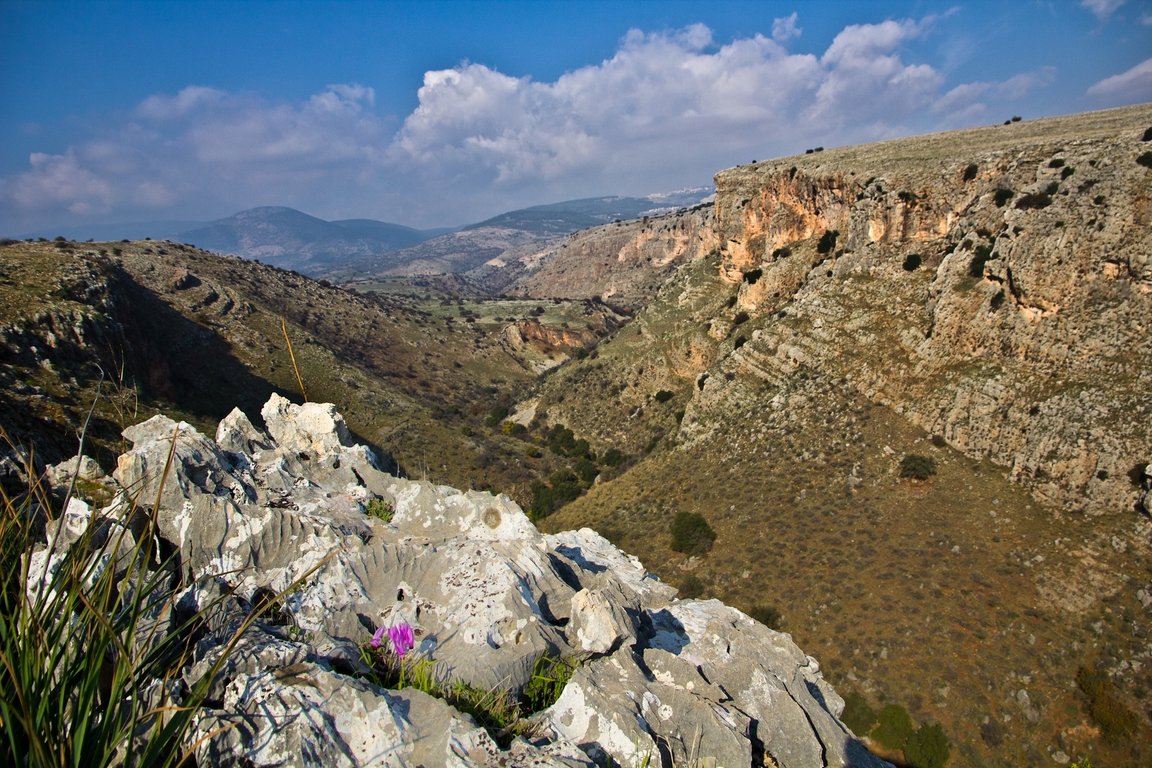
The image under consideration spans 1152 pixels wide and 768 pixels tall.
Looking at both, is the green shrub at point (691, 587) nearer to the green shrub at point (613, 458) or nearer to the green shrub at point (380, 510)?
the green shrub at point (613, 458)

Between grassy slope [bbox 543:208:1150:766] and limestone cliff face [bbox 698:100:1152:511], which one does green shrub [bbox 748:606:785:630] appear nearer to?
grassy slope [bbox 543:208:1150:766]

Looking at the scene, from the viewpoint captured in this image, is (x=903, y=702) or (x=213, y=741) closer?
(x=213, y=741)

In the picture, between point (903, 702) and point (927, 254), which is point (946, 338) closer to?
point (927, 254)

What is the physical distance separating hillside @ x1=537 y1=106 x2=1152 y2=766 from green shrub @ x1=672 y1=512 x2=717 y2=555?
730 mm

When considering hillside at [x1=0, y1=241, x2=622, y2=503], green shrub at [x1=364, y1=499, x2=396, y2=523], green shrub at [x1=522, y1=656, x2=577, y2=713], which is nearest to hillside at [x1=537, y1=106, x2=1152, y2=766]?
hillside at [x1=0, y1=241, x2=622, y2=503]

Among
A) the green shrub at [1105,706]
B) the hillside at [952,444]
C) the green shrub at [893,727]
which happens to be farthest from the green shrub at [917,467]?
the green shrub at [893,727]

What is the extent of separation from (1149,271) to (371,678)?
3644 centimetres

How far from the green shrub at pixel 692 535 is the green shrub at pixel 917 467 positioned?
11.2 meters

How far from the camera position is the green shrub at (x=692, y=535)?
3328cm

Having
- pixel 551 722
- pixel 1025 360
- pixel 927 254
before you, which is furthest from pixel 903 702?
pixel 927 254

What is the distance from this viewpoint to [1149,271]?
26219mm

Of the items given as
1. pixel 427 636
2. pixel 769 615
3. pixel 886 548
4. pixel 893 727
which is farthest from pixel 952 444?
pixel 427 636

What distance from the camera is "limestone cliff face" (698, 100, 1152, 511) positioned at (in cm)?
2630

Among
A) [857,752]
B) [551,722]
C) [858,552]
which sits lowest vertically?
[858,552]
